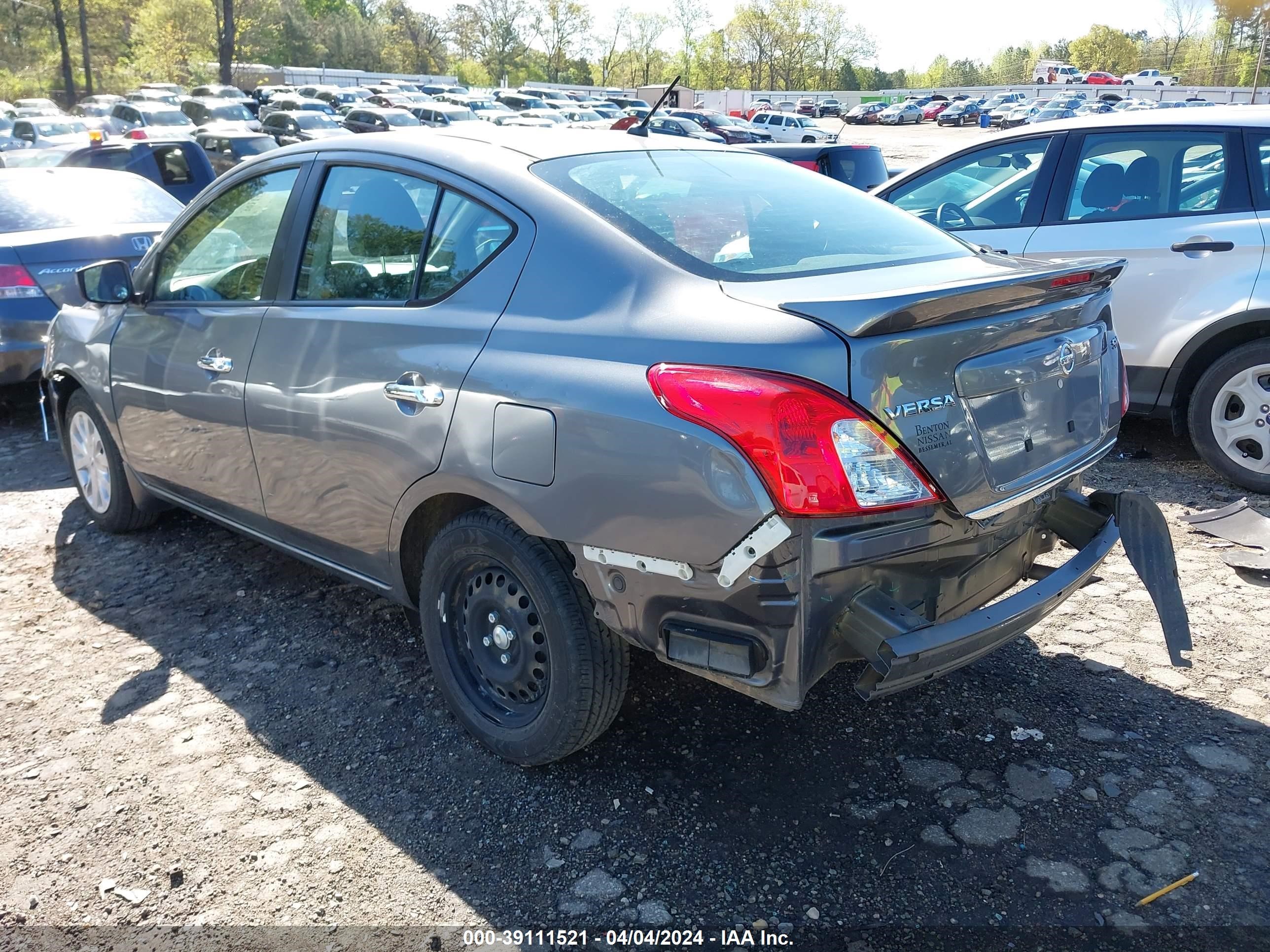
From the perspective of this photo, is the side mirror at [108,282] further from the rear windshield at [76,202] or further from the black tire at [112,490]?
the rear windshield at [76,202]

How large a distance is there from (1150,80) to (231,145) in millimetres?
80156

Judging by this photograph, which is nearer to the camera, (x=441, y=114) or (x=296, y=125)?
(x=296, y=125)

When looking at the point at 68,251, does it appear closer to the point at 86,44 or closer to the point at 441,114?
the point at 441,114

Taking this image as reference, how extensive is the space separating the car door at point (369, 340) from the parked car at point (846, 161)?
794 centimetres

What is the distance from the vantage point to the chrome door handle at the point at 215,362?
363 centimetres

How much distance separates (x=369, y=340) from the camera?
3.09 metres

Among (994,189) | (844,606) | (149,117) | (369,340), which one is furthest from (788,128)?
(844,606)

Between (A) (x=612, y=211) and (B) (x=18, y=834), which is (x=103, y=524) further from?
(A) (x=612, y=211)

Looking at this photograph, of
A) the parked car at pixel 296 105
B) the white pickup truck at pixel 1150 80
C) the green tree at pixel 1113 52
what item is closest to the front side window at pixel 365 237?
A: the parked car at pixel 296 105

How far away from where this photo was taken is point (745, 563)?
2.25 meters

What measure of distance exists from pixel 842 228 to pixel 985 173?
334 centimetres

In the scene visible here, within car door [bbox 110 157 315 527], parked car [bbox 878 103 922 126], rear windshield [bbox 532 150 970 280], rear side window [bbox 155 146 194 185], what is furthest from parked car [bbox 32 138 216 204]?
parked car [bbox 878 103 922 126]

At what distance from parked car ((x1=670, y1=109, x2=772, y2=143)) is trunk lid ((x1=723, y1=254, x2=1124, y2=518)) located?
125 ft

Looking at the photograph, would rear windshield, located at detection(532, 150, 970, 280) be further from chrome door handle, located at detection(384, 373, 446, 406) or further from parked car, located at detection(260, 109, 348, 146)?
parked car, located at detection(260, 109, 348, 146)
